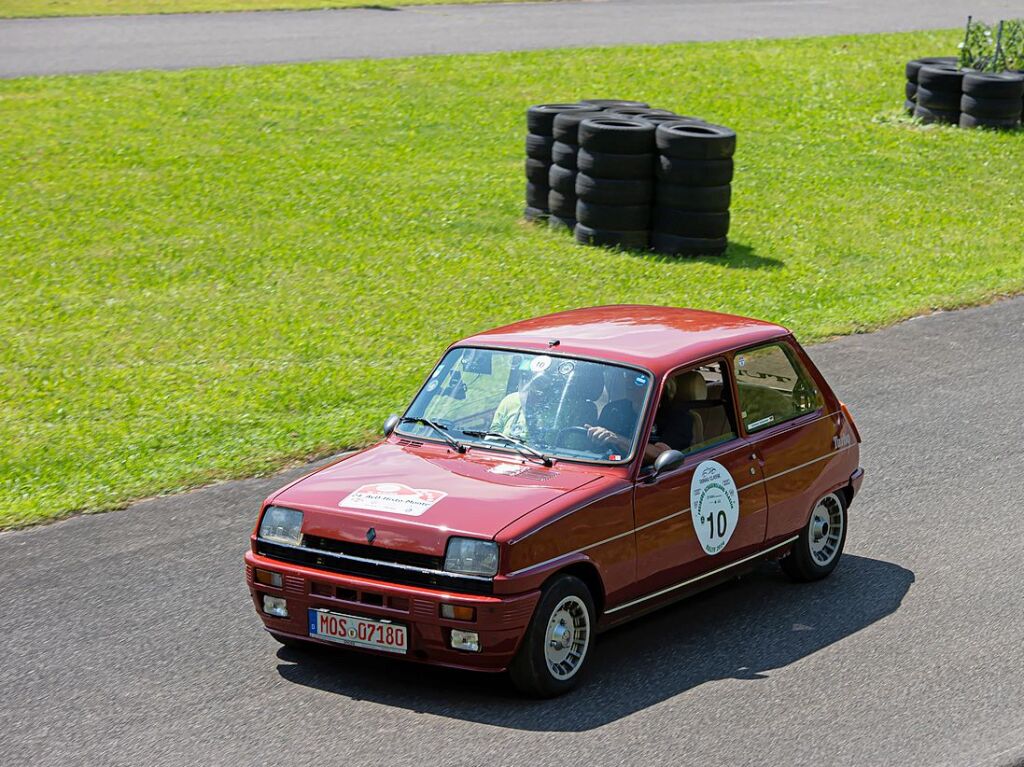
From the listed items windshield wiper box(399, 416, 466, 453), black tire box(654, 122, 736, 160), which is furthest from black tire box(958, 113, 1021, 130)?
windshield wiper box(399, 416, 466, 453)

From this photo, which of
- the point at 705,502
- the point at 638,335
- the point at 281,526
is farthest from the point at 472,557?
the point at 638,335

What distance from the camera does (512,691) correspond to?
6617mm

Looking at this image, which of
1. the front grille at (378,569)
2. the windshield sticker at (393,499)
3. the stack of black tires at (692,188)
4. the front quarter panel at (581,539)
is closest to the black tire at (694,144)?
the stack of black tires at (692,188)

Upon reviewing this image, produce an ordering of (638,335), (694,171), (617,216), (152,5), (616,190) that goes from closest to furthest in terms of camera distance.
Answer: (638,335), (694,171), (616,190), (617,216), (152,5)

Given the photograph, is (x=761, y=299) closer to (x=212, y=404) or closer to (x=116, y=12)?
(x=212, y=404)

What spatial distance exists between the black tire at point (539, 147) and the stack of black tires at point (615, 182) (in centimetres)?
85

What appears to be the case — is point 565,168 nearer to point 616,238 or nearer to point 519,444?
point 616,238

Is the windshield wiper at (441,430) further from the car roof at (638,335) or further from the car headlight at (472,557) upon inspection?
the car headlight at (472,557)

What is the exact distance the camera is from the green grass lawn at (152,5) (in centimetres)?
2944

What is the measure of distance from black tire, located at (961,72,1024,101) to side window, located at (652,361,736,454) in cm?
1786

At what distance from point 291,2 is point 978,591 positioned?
88.4ft

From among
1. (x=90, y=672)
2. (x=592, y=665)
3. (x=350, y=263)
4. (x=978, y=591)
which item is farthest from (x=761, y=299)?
(x=90, y=672)

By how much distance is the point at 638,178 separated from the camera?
1636cm

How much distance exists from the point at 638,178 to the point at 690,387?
9145mm
